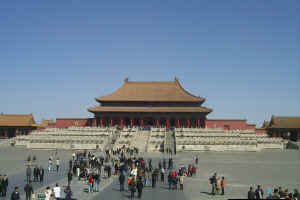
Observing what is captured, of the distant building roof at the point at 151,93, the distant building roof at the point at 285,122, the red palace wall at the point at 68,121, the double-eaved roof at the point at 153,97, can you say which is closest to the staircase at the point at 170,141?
the double-eaved roof at the point at 153,97

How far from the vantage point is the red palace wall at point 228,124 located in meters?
67.6

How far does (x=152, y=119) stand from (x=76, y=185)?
1885 inches

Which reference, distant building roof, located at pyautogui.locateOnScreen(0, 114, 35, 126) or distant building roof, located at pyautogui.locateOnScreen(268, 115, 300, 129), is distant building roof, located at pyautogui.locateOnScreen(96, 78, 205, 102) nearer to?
distant building roof, located at pyautogui.locateOnScreen(268, 115, 300, 129)

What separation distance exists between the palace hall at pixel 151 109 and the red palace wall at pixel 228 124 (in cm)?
206

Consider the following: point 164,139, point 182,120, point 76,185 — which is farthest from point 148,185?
Result: point 182,120

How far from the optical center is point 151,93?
74062 millimetres

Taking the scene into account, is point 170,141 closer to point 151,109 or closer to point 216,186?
point 151,109

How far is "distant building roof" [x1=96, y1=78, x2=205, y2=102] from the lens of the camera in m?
70.1

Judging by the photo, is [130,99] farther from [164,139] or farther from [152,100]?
[164,139]

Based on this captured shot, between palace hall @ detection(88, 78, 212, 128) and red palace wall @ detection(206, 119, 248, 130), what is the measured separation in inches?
A: 80.9

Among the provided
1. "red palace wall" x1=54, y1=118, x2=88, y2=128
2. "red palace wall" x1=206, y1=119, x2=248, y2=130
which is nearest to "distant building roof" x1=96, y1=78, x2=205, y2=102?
"red palace wall" x1=206, y1=119, x2=248, y2=130

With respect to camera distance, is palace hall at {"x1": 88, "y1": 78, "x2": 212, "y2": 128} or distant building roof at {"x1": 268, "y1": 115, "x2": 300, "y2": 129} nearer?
palace hall at {"x1": 88, "y1": 78, "x2": 212, "y2": 128}

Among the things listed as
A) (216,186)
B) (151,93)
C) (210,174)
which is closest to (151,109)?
(151,93)

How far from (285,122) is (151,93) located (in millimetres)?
30617
